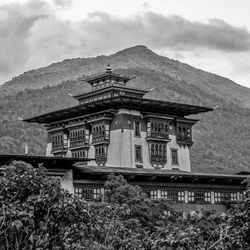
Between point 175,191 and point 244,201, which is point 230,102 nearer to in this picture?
point 175,191

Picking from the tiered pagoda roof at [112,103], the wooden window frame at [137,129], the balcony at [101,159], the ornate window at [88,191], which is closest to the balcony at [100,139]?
the balcony at [101,159]

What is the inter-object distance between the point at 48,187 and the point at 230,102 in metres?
180

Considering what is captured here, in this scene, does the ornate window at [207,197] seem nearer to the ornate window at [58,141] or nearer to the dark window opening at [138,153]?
the dark window opening at [138,153]

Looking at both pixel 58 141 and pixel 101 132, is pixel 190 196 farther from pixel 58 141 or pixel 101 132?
pixel 58 141

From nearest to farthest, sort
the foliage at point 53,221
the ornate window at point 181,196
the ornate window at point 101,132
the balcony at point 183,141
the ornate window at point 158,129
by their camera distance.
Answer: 1. the foliage at point 53,221
2. the ornate window at point 181,196
3. the ornate window at point 101,132
4. the ornate window at point 158,129
5. the balcony at point 183,141

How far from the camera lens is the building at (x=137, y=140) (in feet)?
188

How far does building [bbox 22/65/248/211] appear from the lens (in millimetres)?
57188

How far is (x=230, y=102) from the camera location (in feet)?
651

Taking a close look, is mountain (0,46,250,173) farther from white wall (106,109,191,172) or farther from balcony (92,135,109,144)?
white wall (106,109,191,172)

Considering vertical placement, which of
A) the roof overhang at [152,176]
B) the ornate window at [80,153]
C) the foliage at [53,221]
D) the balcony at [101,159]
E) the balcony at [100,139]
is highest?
the balcony at [100,139]

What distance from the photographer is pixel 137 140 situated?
214 ft

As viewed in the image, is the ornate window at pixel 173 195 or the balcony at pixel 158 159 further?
the balcony at pixel 158 159

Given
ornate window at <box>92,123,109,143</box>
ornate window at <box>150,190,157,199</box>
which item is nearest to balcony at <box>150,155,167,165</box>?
ornate window at <box>92,123,109,143</box>

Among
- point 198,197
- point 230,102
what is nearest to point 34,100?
point 230,102
